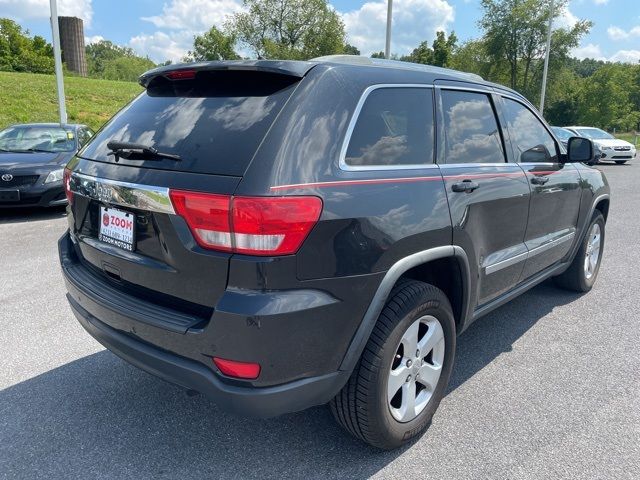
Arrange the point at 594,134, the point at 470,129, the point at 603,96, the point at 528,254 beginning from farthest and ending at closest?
the point at 603,96, the point at 594,134, the point at 528,254, the point at 470,129

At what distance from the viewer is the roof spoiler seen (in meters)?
2.20

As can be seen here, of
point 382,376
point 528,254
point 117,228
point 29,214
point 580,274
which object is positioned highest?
point 117,228

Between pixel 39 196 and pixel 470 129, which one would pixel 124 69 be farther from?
pixel 470 129

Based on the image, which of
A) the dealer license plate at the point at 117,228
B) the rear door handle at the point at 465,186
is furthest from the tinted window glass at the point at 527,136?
the dealer license plate at the point at 117,228

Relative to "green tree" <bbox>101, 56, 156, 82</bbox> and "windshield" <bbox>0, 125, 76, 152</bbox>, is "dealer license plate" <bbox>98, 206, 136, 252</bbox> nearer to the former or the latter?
"windshield" <bbox>0, 125, 76, 152</bbox>

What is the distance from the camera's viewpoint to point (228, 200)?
1929mm

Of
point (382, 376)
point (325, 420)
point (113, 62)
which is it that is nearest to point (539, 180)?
point (382, 376)

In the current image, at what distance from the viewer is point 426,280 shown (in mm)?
2758

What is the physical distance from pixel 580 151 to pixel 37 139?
8538 mm

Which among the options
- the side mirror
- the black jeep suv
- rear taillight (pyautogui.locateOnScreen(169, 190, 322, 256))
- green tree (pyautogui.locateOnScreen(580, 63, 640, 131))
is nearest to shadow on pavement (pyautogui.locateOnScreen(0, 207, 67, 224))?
the black jeep suv

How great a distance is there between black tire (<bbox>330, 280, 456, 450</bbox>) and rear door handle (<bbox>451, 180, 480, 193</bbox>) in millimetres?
546

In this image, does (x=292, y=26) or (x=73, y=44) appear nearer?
(x=292, y=26)

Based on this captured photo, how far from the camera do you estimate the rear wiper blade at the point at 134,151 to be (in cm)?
223

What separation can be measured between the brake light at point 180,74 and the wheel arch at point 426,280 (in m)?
1.33
